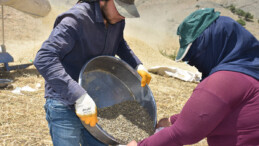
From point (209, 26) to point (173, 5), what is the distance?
3883cm

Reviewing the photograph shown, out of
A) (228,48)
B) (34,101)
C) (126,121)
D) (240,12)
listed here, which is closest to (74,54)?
(126,121)

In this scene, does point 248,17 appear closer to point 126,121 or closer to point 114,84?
point 114,84

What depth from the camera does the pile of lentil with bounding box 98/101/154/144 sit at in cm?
201

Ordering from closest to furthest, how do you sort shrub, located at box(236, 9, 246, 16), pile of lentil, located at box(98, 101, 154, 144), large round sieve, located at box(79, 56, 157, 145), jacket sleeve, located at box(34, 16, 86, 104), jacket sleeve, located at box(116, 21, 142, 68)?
jacket sleeve, located at box(34, 16, 86, 104)
pile of lentil, located at box(98, 101, 154, 144)
large round sieve, located at box(79, 56, 157, 145)
jacket sleeve, located at box(116, 21, 142, 68)
shrub, located at box(236, 9, 246, 16)

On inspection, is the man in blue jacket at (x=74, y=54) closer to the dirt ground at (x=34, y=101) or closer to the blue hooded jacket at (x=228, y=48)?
the blue hooded jacket at (x=228, y=48)

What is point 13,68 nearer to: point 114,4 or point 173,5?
point 114,4

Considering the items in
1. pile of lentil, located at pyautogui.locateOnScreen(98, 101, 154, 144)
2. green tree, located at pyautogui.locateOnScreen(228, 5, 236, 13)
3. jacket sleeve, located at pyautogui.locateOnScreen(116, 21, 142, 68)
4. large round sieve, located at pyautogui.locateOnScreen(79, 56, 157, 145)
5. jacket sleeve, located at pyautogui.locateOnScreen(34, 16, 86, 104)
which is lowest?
green tree, located at pyautogui.locateOnScreen(228, 5, 236, 13)

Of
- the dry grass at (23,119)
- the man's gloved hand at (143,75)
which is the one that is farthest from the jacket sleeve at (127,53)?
the dry grass at (23,119)

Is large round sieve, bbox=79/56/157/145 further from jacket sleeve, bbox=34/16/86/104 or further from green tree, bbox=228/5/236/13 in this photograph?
green tree, bbox=228/5/236/13

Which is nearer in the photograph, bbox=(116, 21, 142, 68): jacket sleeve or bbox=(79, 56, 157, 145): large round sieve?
bbox=(79, 56, 157, 145): large round sieve

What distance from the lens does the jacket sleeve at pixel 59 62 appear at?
1.70 m

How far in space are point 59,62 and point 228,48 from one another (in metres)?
1.05

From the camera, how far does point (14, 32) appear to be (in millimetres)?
14016

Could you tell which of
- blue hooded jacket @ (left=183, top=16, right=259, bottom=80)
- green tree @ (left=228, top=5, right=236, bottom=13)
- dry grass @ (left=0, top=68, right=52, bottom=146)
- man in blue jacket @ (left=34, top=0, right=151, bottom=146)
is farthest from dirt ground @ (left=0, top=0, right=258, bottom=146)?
green tree @ (left=228, top=5, right=236, bottom=13)
